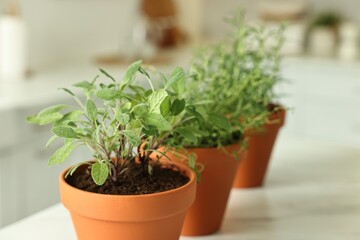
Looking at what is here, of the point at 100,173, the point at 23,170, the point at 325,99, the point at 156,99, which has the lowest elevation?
the point at 23,170

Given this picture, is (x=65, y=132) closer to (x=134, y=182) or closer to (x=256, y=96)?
(x=134, y=182)

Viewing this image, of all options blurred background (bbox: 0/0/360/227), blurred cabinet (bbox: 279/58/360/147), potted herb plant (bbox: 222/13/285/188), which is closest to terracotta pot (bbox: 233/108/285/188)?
potted herb plant (bbox: 222/13/285/188)

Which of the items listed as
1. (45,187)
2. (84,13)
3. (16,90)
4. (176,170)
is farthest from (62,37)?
(176,170)

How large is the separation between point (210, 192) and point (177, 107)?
0.24m

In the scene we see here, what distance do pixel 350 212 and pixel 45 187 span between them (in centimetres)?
168

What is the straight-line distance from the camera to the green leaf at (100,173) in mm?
877

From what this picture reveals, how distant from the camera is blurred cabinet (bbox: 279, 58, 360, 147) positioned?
3.60 meters

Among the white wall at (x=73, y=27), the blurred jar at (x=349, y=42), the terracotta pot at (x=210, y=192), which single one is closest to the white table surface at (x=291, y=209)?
the terracotta pot at (x=210, y=192)

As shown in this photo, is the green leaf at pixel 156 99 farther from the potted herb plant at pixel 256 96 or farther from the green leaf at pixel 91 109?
the potted herb plant at pixel 256 96

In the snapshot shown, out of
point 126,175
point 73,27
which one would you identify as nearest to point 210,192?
point 126,175

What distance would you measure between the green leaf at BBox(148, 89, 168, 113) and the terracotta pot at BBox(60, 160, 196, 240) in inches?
4.7

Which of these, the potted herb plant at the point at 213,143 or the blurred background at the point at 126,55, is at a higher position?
the potted herb plant at the point at 213,143

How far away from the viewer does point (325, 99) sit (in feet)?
12.0

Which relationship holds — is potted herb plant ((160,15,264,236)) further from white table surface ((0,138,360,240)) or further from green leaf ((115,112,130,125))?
green leaf ((115,112,130,125))
